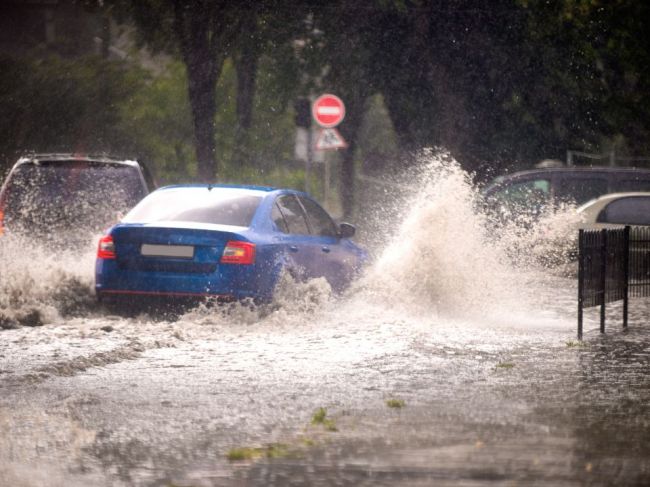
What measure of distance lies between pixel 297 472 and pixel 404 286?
30.3 feet

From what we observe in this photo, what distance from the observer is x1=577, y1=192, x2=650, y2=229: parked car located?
804 inches

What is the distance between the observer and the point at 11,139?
44.1 metres

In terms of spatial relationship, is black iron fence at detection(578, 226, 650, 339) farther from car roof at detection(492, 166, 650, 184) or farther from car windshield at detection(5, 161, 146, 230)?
car roof at detection(492, 166, 650, 184)

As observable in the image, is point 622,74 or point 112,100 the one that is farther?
point 112,100

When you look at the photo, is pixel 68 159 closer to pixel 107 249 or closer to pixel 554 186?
pixel 107 249

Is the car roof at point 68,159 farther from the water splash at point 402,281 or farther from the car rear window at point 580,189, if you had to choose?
the car rear window at point 580,189

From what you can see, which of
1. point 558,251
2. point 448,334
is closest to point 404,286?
point 448,334

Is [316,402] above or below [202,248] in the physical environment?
below

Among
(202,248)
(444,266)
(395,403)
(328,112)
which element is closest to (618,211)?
(444,266)

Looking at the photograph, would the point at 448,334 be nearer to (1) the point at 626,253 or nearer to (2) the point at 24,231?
(1) the point at 626,253

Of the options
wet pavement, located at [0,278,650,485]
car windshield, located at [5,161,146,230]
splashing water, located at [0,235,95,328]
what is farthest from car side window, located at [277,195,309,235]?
car windshield, located at [5,161,146,230]

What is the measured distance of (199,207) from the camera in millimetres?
13812

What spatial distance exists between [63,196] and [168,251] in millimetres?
2772

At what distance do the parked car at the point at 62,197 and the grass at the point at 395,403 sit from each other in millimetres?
7536
